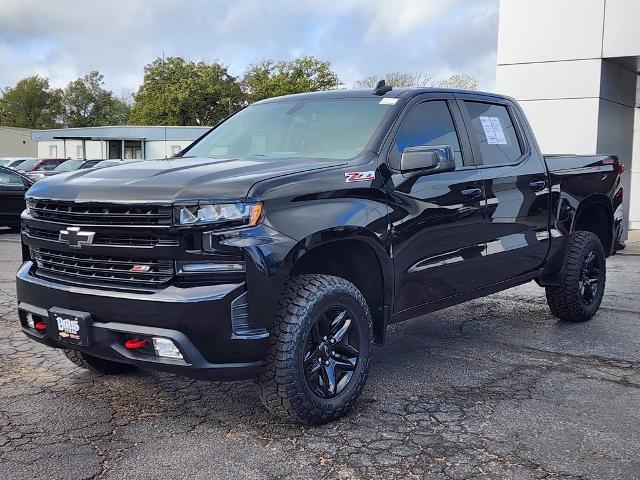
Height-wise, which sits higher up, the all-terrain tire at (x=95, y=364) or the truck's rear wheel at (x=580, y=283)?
the truck's rear wheel at (x=580, y=283)

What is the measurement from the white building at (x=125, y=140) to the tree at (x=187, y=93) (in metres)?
8.35

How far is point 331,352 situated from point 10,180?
11616mm

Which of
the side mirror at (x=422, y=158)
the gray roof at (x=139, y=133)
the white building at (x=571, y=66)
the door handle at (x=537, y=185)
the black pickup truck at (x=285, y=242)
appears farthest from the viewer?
the gray roof at (x=139, y=133)

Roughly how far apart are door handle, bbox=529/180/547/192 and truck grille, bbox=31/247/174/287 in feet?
10.6

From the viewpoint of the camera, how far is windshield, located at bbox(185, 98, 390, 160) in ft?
15.0

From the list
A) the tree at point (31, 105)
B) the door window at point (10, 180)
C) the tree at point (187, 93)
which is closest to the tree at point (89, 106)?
the tree at point (31, 105)

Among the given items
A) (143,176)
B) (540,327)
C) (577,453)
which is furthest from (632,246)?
(143,176)

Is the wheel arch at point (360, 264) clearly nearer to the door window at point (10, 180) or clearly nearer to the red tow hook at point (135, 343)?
the red tow hook at point (135, 343)

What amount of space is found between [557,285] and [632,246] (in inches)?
286

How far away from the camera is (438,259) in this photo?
15.3 feet

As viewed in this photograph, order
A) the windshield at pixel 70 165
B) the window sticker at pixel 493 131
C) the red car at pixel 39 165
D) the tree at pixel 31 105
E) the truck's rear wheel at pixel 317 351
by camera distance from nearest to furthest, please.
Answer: the truck's rear wheel at pixel 317 351
the window sticker at pixel 493 131
the windshield at pixel 70 165
the red car at pixel 39 165
the tree at pixel 31 105

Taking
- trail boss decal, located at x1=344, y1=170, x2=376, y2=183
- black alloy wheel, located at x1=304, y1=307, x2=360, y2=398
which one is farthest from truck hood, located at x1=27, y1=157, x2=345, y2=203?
black alloy wheel, located at x1=304, y1=307, x2=360, y2=398

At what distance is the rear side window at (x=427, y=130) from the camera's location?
179 inches

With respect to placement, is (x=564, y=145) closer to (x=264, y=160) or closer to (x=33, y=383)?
(x=264, y=160)
